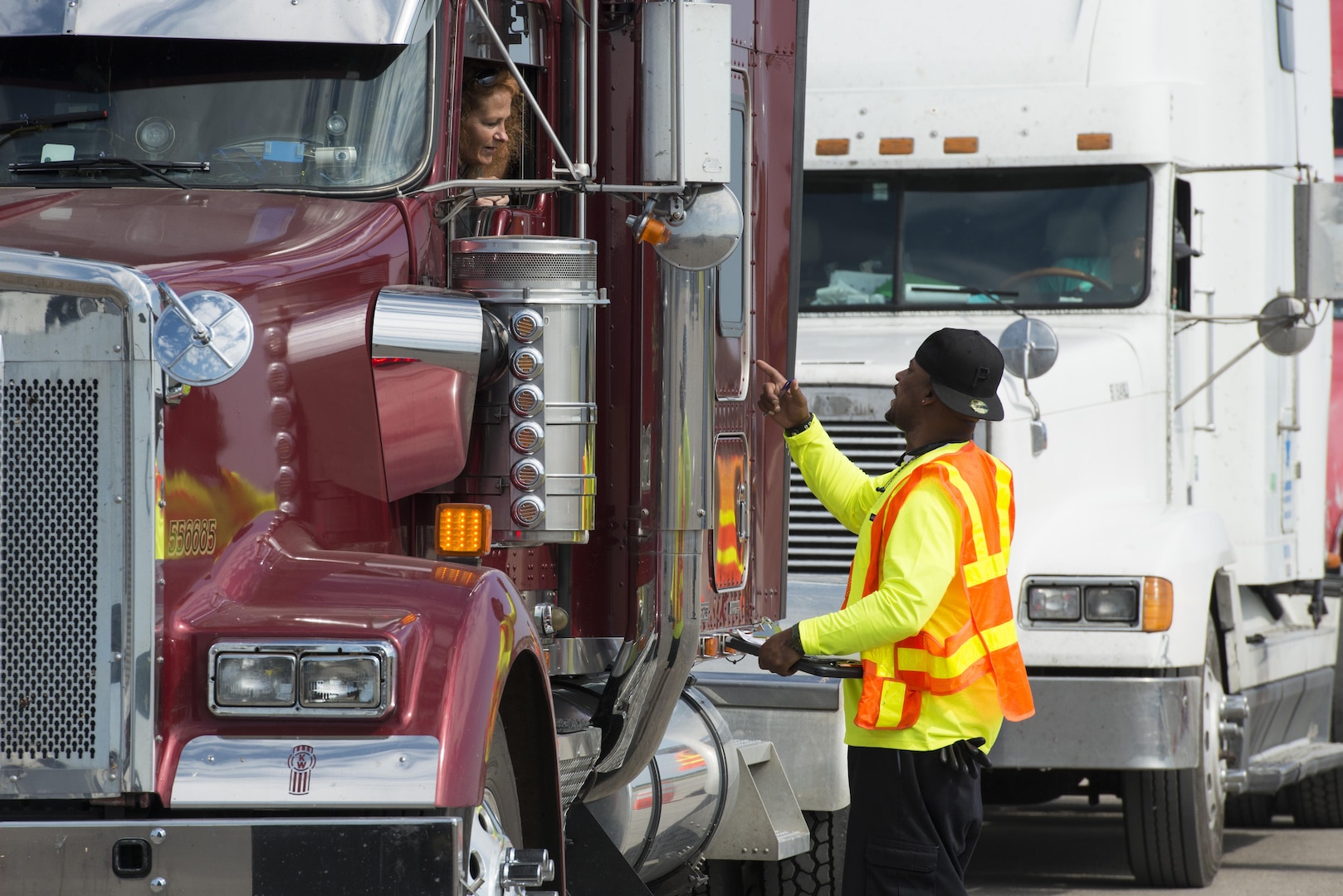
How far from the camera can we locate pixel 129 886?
3750 millimetres

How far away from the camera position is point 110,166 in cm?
482

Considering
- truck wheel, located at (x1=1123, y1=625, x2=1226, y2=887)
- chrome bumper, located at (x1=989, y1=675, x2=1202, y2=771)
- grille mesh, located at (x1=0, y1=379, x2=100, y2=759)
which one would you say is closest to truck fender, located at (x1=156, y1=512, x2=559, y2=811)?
grille mesh, located at (x1=0, y1=379, x2=100, y2=759)

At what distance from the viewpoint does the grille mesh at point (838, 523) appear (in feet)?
27.4

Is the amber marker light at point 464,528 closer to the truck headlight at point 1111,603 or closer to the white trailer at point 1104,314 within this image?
the white trailer at point 1104,314

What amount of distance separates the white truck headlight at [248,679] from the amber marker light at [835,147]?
5.86 metres

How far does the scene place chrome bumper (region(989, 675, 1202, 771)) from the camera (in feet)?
26.7

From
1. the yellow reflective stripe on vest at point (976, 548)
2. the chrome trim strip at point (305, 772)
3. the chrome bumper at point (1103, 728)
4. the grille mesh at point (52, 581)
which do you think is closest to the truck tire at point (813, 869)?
the chrome bumper at point (1103, 728)

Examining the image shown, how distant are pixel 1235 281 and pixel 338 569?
626 centimetres

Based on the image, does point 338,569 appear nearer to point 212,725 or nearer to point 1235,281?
point 212,725

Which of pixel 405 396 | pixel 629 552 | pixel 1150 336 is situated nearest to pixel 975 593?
pixel 629 552

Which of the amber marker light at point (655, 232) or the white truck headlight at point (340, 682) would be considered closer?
the white truck headlight at point (340, 682)

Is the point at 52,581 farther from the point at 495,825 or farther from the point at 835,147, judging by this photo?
the point at 835,147

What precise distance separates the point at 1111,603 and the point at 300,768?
498 centimetres

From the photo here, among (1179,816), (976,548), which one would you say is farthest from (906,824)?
A: (1179,816)
